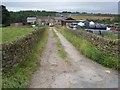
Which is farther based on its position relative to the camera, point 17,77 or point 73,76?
point 73,76

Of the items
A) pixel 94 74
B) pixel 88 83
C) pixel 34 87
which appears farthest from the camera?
pixel 94 74

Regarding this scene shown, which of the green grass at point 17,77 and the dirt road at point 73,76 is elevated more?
the green grass at point 17,77

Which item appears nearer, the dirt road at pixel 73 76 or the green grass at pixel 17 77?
the green grass at pixel 17 77

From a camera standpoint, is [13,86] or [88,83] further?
[88,83]

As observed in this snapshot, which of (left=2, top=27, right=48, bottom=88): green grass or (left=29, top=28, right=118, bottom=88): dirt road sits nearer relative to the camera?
(left=2, top=27, right=48, bottom=88): green grass

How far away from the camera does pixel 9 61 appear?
850 cm

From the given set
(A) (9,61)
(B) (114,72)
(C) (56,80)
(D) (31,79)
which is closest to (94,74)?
(B) (114,72)

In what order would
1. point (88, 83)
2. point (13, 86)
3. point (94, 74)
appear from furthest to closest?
1. point (94, 74)
2. point (88, 83)
3. point (13, 86)

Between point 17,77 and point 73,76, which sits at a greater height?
point 17,77

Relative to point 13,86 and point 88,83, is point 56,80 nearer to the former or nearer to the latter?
point 88,83

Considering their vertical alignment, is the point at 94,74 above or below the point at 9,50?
below

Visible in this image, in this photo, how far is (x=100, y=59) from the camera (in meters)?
12.1

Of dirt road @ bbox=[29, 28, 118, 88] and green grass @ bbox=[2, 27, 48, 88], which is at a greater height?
green grass @ bbox=[2, 27, 48, 88]

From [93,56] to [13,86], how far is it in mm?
6490
